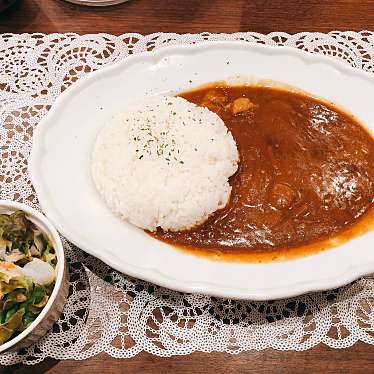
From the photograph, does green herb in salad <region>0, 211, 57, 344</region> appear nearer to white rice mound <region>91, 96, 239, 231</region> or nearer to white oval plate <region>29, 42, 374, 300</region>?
white oval plate <region>29, 42, 374, 300</region>

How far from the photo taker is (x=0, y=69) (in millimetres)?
2701

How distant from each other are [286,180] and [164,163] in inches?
21.0

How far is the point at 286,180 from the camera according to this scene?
223 centimetres

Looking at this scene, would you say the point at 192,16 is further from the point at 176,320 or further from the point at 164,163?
the point at 176,320

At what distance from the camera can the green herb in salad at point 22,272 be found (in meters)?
1.74

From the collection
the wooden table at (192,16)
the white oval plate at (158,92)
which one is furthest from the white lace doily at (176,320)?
the wooden table at (192,16)

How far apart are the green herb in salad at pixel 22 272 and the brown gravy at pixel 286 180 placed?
0.48 m

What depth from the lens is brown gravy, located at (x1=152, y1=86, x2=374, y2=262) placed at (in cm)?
209

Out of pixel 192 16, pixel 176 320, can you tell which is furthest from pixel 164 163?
pixel 192 16

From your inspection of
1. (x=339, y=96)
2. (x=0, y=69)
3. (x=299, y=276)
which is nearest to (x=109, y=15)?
(x=0, y=69)

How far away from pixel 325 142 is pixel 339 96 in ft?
0.83

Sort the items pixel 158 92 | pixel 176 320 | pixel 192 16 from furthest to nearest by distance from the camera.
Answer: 1. pixel 192 16
2. pixel 158 92
3. pixel 176 320

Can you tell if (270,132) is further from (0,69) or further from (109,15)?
(0,69)

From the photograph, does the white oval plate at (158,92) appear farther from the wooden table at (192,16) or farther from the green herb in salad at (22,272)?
the wooden table at (192,16)
